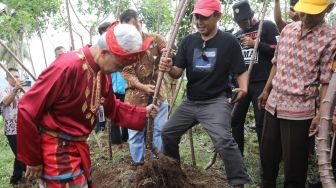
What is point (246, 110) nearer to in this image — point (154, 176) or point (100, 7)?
point (154, 176)

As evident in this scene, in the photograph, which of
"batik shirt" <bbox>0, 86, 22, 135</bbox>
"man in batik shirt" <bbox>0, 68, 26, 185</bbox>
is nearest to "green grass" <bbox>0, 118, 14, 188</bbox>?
"man in batik shirt" <bbox>0, 68, 26, 185</bbox>

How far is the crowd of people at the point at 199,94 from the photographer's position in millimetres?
2031

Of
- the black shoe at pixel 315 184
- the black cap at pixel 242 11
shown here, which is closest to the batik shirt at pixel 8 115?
the black cap at pixel 242 11

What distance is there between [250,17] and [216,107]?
128 cm

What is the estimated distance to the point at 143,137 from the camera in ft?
14.1

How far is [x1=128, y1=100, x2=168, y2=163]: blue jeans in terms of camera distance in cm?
420

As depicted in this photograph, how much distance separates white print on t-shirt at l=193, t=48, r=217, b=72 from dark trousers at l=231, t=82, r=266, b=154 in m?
0.84

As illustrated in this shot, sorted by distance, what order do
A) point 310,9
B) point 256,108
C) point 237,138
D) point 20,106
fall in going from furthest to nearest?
1. point 237,138
2. point 256,108
3. point 310,9
4. point 20,106

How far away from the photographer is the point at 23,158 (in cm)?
204

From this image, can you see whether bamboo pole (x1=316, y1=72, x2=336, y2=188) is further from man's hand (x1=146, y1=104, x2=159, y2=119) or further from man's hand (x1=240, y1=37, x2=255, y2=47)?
man's hand (x1=240, y1=37, x2=255, y2=47)

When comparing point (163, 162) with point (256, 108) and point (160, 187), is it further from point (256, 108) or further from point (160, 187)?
point (256, 108)

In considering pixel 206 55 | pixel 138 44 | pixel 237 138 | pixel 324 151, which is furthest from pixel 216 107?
pixel 324 151

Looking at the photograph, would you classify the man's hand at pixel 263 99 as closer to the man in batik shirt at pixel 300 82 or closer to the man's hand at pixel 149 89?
the man in batik shirt at pixel 300 82

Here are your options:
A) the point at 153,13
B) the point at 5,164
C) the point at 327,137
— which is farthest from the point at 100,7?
the point at 327,137
